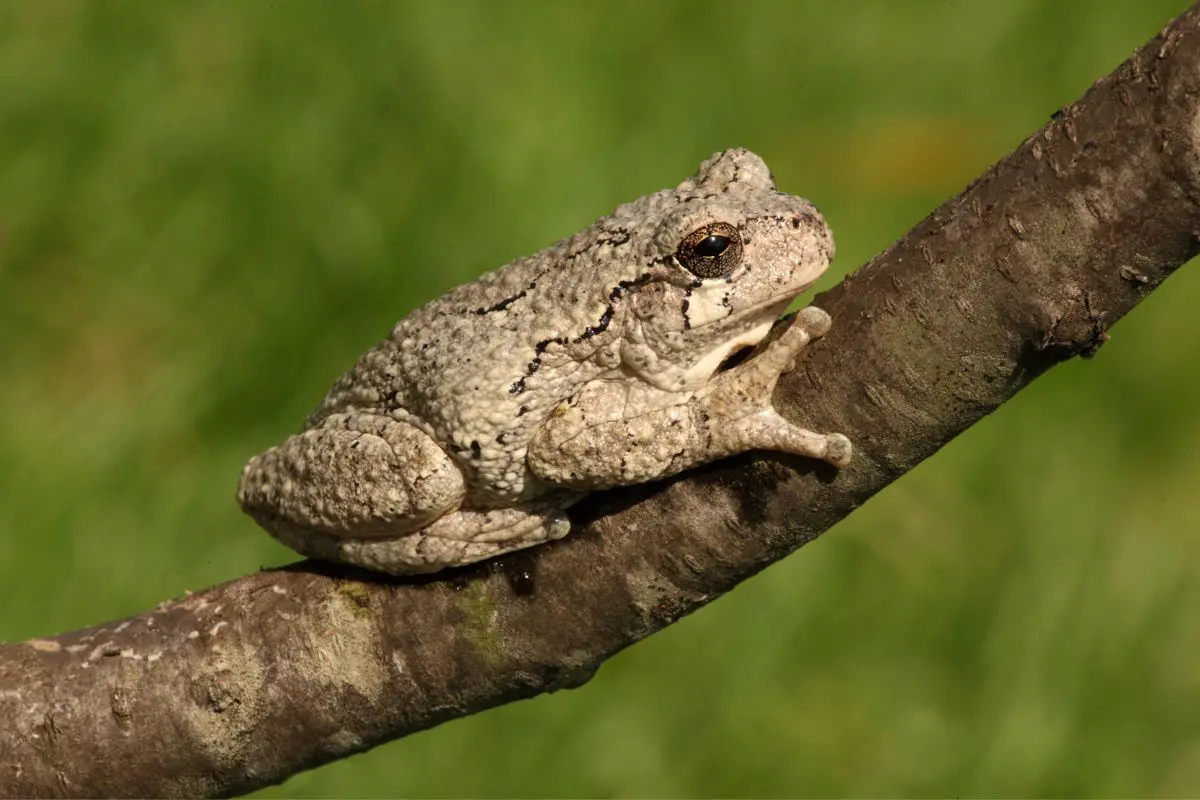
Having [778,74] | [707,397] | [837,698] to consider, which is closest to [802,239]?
[707,397]

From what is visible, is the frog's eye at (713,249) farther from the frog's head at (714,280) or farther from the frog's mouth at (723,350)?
the frog's mouth at (723,350)

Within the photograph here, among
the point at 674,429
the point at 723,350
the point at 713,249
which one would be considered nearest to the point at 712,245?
the point at 713,249

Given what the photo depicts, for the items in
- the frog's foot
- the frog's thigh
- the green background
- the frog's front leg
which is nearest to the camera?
the frog's front leg

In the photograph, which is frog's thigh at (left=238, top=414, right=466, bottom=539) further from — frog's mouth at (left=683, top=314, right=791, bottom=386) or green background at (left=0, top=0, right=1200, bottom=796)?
green background at (left=0, top=0, right=1200, bottom=796)

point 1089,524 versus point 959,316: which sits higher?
point 1089,524

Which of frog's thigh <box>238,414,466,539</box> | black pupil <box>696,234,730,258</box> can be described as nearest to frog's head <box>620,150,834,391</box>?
black pupil <box>696,234,730,258</box>

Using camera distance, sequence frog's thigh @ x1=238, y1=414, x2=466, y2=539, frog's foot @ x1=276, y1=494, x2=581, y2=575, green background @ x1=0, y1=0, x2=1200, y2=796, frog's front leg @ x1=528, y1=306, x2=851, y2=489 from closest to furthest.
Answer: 1. frog's front leg @ x1=528, y1=306, x2=851, y2=489
2. frog's foot @ x1=276, y1=494, x2=581, y2=575
3. frog's thigh @ x1=238, y1=414, x2=466, y2=539
4. green background @ x1=0, y1=0, x2=1200, y2=796

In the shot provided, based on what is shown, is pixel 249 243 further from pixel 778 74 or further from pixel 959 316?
pixel 959 316
